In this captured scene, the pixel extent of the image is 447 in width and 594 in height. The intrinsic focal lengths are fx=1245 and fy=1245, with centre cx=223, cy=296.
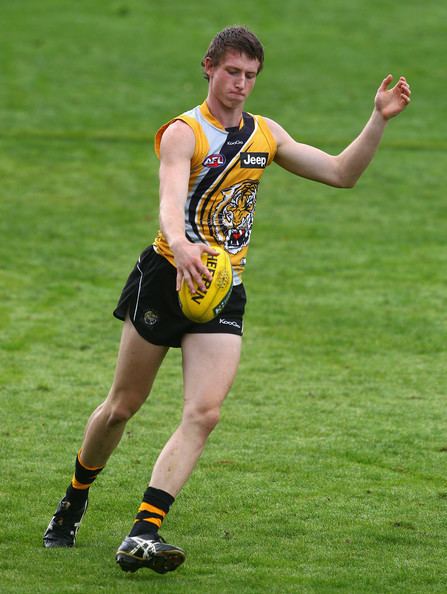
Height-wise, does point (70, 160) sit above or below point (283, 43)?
below

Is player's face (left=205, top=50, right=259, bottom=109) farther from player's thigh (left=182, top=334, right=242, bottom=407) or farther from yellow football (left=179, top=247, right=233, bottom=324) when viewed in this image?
player's thigh (left=182, top=334, right=242, bottom=407)

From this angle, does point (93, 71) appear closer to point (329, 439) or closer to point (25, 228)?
point (25, 228)

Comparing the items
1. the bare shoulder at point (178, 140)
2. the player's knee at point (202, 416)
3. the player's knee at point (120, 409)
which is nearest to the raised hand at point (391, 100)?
the bare shoulder at point (178, 140)

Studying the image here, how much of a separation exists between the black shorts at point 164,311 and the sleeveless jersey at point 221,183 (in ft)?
0.26

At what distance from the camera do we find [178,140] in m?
5.55

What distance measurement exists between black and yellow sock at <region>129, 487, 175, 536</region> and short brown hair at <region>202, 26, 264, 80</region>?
6.37ft

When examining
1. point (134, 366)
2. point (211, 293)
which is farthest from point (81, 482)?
point (211, 293)

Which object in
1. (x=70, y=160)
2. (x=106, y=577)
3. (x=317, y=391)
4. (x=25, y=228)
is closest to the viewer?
(x=106, y=577)

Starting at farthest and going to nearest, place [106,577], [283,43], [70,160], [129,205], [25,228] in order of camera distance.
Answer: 1. [283,43]
2. [70,160]
3. [129,205]
4. [25,228]
5. [106,577]

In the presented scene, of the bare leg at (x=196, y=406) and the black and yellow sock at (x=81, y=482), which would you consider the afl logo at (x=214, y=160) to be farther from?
the black and yellow sock at (x=81, y=482)

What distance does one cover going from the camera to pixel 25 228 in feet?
50.0

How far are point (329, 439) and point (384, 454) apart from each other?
18.5 inches

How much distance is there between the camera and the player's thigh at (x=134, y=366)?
5684 mm

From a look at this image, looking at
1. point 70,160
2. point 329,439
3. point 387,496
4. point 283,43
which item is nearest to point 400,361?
point 329,439
